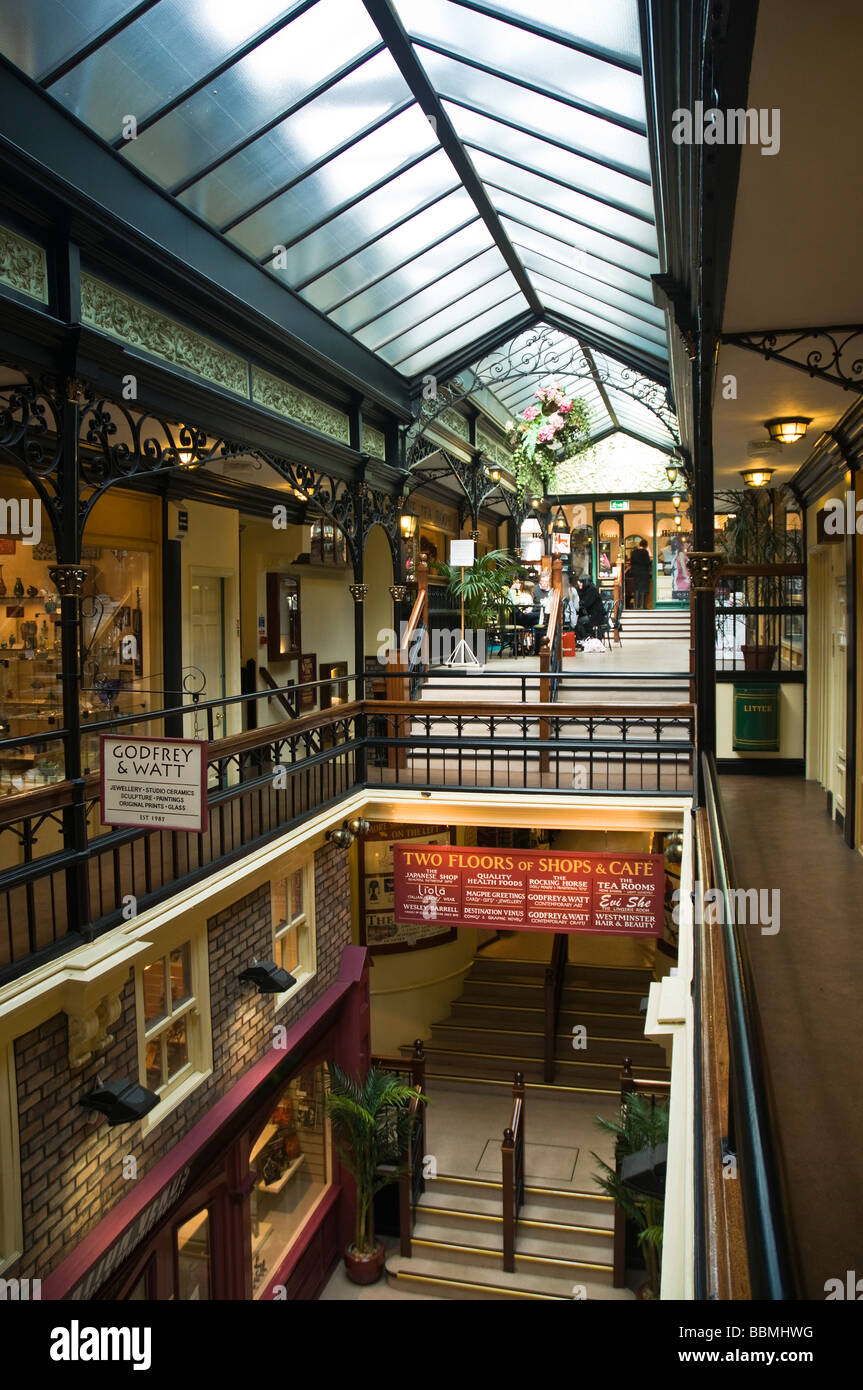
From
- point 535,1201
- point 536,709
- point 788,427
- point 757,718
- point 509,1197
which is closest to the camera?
point 788,427

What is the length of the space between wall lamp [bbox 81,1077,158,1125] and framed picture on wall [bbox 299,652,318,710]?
8385 mm

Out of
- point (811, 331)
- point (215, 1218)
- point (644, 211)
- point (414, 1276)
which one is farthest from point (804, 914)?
point (414, 1276)

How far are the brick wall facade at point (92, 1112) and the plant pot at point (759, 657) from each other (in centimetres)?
595

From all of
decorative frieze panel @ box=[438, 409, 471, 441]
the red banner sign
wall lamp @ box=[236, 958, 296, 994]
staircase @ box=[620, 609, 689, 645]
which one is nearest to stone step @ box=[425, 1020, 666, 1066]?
the red banner sign

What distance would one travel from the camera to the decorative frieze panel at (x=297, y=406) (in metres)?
8.48

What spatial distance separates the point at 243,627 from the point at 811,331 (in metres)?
8.61

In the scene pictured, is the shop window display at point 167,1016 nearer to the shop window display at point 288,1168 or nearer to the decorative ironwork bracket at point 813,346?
the shop window display at point 288,1168

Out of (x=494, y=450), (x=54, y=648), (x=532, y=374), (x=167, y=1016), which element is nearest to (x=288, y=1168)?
(x=167, y=1016)

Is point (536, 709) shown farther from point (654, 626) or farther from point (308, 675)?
point (654, 626)

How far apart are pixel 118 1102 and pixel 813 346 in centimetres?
592

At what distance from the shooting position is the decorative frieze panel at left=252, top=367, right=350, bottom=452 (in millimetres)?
8477

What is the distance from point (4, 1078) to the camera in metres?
4.88

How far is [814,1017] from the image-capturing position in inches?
167
